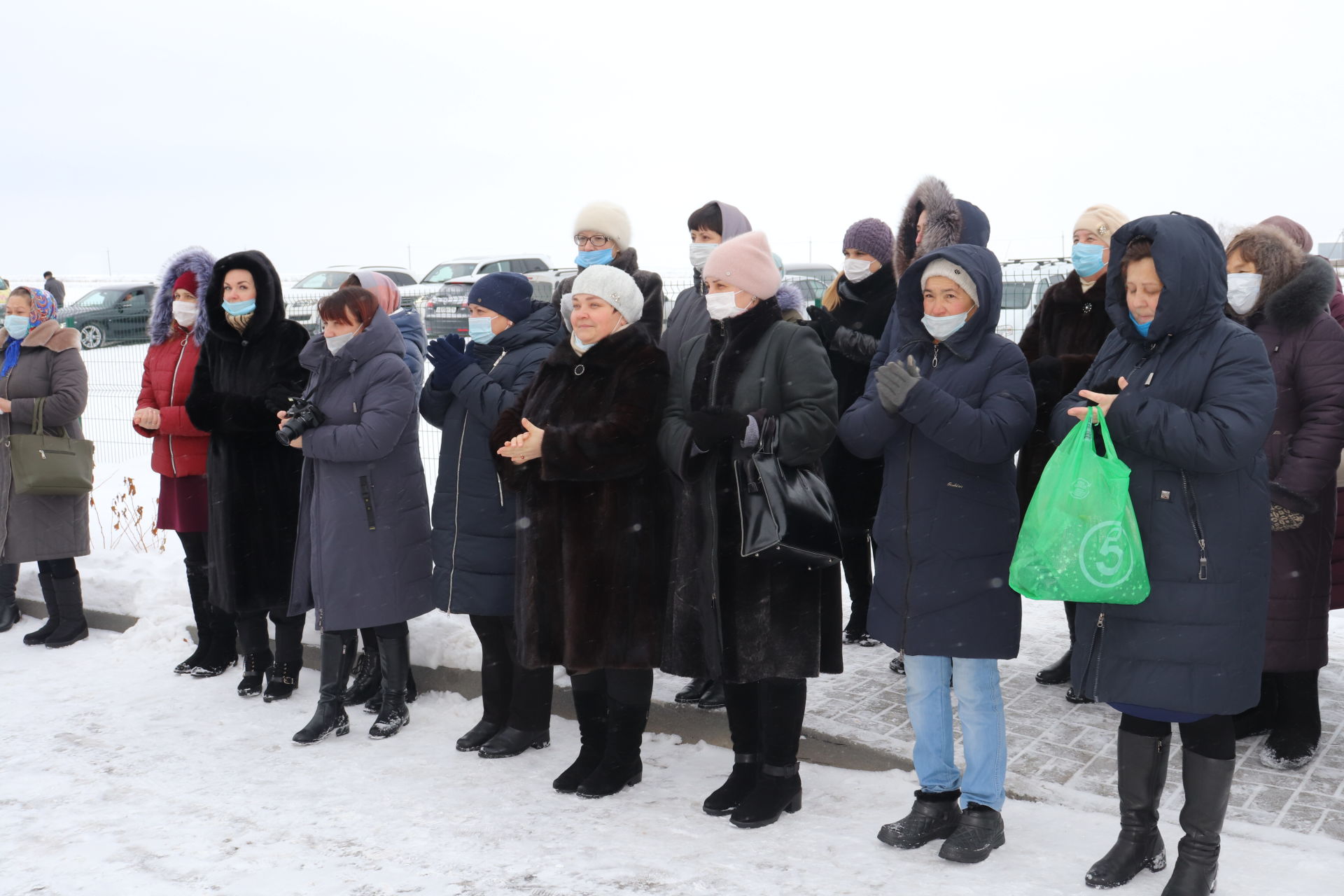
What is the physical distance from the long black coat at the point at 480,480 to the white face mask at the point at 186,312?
5.91ft

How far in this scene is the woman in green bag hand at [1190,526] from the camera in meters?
3.34

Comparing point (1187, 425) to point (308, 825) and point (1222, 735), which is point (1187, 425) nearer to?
point (1222, 735)

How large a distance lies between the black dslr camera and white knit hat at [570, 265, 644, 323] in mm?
1470

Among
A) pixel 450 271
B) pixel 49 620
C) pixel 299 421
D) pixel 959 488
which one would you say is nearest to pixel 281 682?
pixel 299 421

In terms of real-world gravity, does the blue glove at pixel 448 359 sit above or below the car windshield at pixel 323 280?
below

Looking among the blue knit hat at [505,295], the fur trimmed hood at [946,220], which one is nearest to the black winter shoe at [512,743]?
the blue knit hat at [505,295]

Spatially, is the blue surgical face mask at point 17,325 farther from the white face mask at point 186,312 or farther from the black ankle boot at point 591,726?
the black ankle boot at point 591,726

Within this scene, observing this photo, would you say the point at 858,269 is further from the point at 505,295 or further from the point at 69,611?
the point at 69,611

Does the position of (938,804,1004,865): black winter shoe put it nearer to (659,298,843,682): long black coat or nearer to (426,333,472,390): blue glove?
(659,298,843,682): long black coat

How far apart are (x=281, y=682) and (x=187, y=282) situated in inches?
85.3

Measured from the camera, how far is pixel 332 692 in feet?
17.6

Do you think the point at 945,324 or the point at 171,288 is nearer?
the point at 945,324

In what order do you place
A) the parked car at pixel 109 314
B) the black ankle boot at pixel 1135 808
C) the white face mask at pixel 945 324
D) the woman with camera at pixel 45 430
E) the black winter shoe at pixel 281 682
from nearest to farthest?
the black ankle boot at pixel 1135 808, the white face mask at pixel 945 324, the black winter shoe at pixel 281 682, the woman with camera at pixel 45 430, the parked car at pixel 109 314

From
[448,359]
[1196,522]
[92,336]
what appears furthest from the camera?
[92,336]
